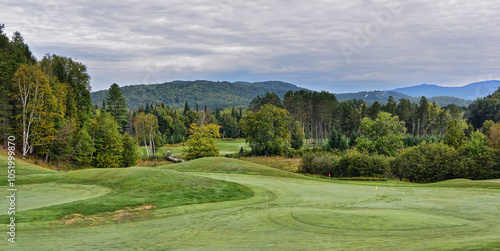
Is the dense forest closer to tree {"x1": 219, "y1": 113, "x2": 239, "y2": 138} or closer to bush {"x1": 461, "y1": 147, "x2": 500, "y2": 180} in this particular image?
bush {"x1": 461, "y1": 147, "x2": 500, "y2": 180}

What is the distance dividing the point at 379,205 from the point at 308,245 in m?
10.6

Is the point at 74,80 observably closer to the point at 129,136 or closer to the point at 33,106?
the point at 129,136

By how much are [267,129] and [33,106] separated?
4609cm

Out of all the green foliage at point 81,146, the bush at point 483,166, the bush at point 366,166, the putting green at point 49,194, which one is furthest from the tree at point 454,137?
the green foliage at point 81,146

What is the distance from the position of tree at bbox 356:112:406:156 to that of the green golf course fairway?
3269 centimetres

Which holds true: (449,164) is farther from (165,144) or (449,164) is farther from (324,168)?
(165,144)

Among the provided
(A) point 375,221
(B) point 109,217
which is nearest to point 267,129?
(A) point 375,221

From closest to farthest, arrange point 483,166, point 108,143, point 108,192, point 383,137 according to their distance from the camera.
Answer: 1. point 108,192
2. point 483,166
3. point 108,143
4. point 383,137

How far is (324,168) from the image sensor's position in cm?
4697

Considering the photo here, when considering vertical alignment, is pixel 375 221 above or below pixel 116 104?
below

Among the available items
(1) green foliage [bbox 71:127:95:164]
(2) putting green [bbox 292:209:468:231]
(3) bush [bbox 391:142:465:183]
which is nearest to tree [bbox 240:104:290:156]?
(1) green foliage [bbox 71:127:95:164]

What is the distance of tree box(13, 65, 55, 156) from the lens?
42000mm

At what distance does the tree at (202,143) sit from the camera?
2473 inches

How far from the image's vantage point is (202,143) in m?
63.4
